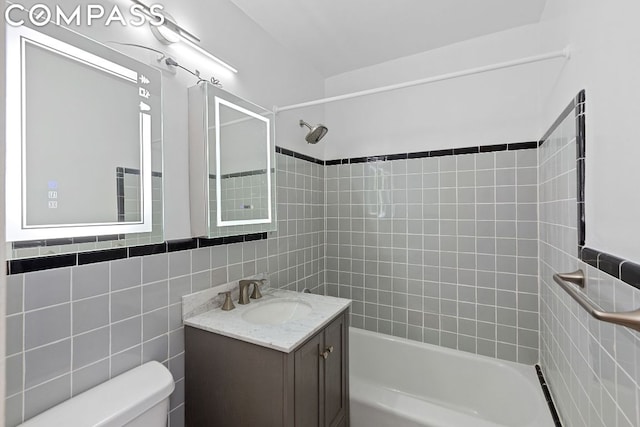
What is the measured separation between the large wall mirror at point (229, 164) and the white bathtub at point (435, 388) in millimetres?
1170

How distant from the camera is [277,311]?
5.19ft

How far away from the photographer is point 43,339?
0.88 meters

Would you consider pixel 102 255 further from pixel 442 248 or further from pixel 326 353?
pixel 442 248

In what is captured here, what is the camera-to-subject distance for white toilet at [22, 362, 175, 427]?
2.72 feet

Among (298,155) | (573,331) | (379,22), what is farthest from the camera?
(298,155)

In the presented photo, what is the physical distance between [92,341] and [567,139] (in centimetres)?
195

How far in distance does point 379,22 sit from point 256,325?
6.08ft

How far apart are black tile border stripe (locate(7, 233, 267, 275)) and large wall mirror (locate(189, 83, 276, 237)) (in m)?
0.08

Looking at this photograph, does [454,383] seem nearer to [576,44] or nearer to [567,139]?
[567,139]

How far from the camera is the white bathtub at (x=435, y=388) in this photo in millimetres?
1444

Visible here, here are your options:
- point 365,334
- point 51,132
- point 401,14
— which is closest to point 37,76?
point 51,132

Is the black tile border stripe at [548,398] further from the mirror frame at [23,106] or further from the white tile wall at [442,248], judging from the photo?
the mirror frame at [23,106]

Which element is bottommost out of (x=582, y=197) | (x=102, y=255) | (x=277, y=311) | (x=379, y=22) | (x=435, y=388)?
(x=435, y=388)

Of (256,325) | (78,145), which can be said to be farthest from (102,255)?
(256,325)
